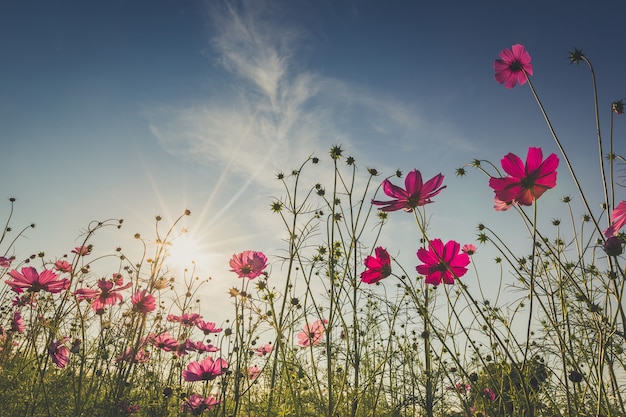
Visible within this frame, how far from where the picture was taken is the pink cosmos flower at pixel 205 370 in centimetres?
247

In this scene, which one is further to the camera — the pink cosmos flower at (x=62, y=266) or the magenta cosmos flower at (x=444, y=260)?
the pink cosmos flower at (x=62, y=266)

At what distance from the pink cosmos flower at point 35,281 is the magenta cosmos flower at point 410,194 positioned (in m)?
1.86

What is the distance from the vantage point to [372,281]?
5.03 feet

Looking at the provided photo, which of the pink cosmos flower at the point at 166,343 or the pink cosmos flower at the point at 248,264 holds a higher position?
the pink cosmos flower at the point at 248,264

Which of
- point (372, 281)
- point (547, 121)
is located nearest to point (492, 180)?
point (547, 121)

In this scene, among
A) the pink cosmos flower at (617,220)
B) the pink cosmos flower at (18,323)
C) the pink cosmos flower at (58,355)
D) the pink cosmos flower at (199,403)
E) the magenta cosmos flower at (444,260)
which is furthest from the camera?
the pink cosmos flower at (18,323)

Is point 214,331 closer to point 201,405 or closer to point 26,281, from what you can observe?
point 201,405

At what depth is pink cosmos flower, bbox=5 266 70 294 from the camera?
79.4 inches

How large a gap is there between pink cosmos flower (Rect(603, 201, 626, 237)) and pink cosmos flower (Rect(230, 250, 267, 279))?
158 cm

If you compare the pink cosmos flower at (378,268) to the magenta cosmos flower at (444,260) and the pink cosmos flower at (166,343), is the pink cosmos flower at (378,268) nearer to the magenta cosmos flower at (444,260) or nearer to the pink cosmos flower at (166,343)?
the magenta cosmos flower at (444,260)

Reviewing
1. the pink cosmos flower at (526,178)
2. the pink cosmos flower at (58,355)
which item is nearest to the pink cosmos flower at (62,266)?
the pink cosmos flower at (58,355)

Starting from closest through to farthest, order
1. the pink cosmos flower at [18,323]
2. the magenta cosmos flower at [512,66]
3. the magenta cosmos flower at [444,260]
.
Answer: the magenta cosmos flower at [444,260] < the magenta cosmos flower at [512,66] < the pink cosmos flower at [18,323]

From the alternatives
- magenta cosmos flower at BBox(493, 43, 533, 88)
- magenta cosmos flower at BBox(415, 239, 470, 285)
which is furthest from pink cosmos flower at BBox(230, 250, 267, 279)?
magenta cosmos flower at BBox(493, 43, 533, 88)

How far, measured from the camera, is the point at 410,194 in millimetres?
1351
